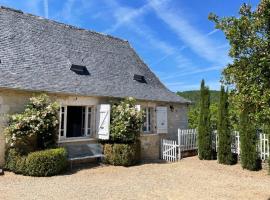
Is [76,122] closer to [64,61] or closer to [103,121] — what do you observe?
[103,121]

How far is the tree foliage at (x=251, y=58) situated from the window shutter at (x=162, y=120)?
26.5 feet

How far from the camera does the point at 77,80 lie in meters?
11.6

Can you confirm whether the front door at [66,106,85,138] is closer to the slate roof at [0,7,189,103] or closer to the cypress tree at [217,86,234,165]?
the slate roof at [0,7,189,103]

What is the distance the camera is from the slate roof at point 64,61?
10352mm

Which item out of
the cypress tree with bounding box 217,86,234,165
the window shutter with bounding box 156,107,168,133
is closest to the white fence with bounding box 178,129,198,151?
the window shutter with bounding box 156,107,168,133

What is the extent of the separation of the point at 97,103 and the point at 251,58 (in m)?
7.61

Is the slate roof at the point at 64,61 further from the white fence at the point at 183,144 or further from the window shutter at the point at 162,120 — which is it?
the white fence at the point at 183,144

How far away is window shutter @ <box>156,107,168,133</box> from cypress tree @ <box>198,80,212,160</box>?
1.90 m

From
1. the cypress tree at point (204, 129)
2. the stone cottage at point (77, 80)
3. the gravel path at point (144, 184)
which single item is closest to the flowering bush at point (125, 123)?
the stone cottage at point (77, 80)

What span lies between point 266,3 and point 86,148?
842 centimetres

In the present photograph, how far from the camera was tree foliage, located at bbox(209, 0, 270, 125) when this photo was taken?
16.1 feet

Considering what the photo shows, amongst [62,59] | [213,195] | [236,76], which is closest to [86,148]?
[62,59]

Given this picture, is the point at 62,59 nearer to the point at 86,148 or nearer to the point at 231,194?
the point at 86,148

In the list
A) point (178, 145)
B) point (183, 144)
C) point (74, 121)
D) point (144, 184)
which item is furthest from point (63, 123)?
point (183, 144)
